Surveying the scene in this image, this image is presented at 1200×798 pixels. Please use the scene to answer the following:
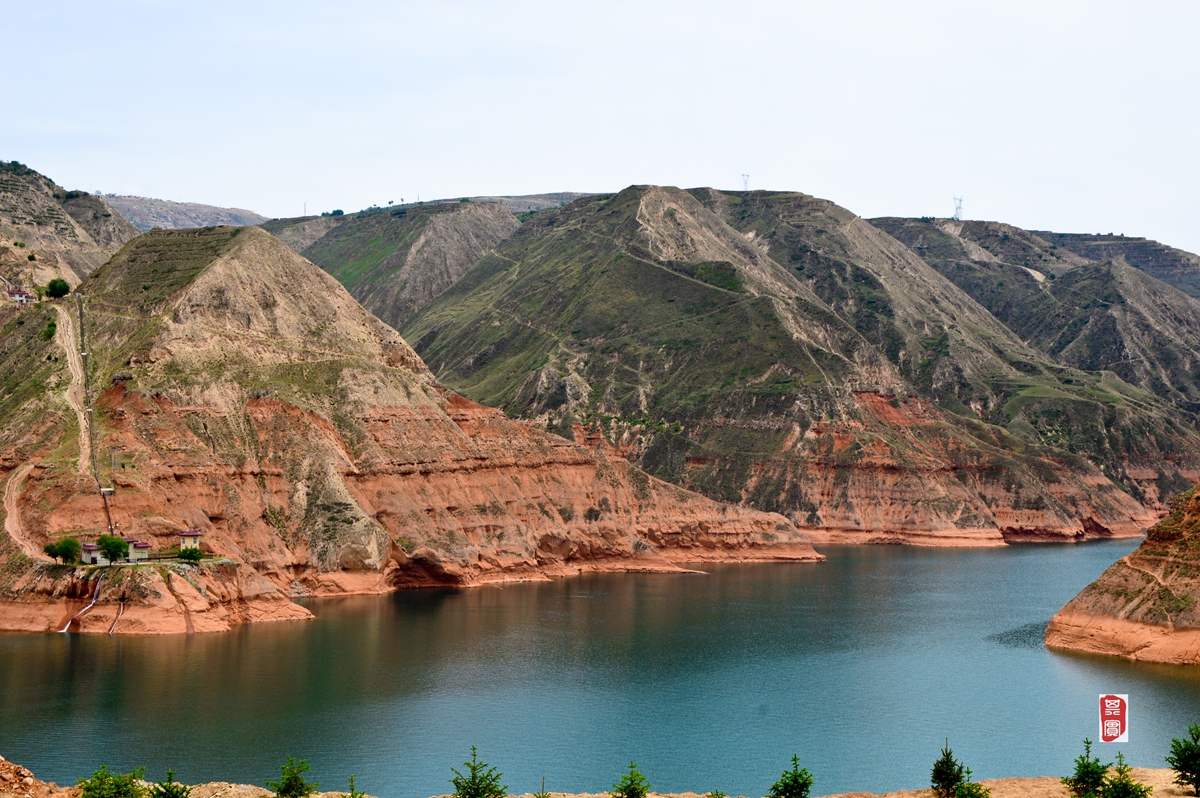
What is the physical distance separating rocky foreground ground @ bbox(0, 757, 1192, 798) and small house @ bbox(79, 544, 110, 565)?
45.1 metres

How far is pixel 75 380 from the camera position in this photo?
4749 inches

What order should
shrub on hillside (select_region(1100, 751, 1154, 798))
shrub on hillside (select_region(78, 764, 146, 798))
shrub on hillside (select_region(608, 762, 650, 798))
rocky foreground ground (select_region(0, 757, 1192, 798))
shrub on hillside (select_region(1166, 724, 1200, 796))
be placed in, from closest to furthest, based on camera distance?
shrub on hillside (select_region(78, 764, 146, 798)) → rocky foreground ground (select_region(0, 757, 1192, 798)) → shrub on hillside (select_region(1100, 751, 1154, 798)) → shrub on hillside (select_region(608, 762, 650, 798)) → shrub on hillside (select_region(1166, 724, 1200, 796))

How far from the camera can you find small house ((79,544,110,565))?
98.1 m

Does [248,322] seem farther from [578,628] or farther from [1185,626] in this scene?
[1185,626]

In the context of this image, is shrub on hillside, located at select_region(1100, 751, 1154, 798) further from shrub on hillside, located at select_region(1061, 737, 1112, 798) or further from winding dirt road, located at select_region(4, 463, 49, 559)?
winding dirt road, located at select_region(4, 463, 49, 559)

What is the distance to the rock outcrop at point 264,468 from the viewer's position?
337ft

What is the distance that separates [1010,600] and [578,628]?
1998 inches

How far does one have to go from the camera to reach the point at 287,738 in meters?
69.9

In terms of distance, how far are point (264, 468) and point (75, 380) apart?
18.2m

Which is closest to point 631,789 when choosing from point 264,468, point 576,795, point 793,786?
point 576,795

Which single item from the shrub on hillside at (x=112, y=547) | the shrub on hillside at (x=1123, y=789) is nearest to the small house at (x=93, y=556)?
the shrub on hillside at (x=112, y=547)

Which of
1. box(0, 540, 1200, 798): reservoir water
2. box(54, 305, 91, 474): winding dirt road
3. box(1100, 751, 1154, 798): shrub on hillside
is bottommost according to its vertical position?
box(0, 540, 1200, 798): reservoir water

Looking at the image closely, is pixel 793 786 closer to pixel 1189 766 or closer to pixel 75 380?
pixel 1189 766

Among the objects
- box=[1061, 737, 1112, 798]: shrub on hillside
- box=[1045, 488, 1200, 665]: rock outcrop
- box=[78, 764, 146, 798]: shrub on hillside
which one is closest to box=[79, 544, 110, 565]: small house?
box=[78, 764, 146, 798]: shrub on hillside
